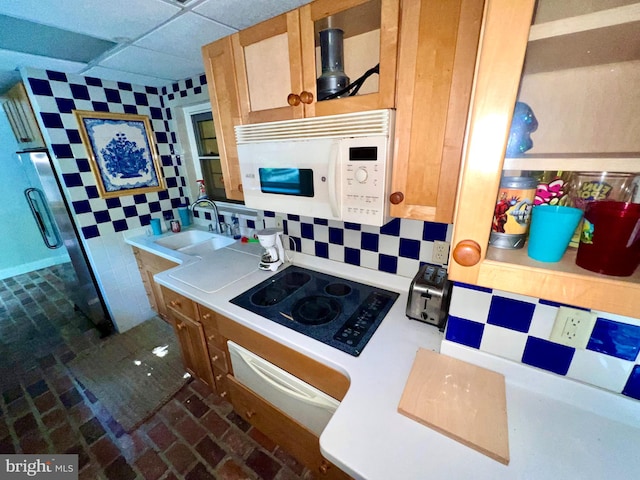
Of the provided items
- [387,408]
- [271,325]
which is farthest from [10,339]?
[387,408]

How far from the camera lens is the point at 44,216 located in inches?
82.6

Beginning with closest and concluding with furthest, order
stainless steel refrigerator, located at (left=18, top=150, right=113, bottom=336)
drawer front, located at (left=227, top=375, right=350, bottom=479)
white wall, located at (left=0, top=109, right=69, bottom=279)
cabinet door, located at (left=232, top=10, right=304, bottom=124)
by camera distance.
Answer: cabinet door, located at (left=232, top=10, right=304, bottom=124)
drawer front, located at (left=227, top=375, right=350, bottom=479)
stainless steel refrigerator, located at (left=18, top=150, right=113, bottom=336)
white wall, located at (left=0, top=109, right=69, bottom=279)

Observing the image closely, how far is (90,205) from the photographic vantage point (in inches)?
74.3

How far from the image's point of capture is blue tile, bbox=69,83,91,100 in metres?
1.73

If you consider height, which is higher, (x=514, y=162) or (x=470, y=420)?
(x=514, y=162)

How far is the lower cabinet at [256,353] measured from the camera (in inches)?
36.9

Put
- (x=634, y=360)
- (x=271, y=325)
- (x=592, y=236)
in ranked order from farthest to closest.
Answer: (x=271, y=325)
(x=634, y=360)
(x=592, y=236)

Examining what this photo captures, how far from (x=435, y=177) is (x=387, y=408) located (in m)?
0.68

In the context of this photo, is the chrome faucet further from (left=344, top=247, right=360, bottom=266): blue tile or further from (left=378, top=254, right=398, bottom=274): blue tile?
(left=378, top=254, right=398, bottom=274): blue tile


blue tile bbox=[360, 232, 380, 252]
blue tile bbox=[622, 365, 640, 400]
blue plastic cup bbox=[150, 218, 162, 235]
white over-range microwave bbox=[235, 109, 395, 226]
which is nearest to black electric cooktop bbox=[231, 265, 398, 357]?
blue tile bbox=[360, 232, 380, 252]

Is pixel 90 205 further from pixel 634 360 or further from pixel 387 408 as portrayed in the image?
pixel 634 360

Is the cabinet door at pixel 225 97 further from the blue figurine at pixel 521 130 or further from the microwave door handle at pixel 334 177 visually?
the blue figurine at pixel 521 130

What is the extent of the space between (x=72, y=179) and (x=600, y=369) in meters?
2.86

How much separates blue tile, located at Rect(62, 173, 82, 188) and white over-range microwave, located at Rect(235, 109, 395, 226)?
1567 millimetres
